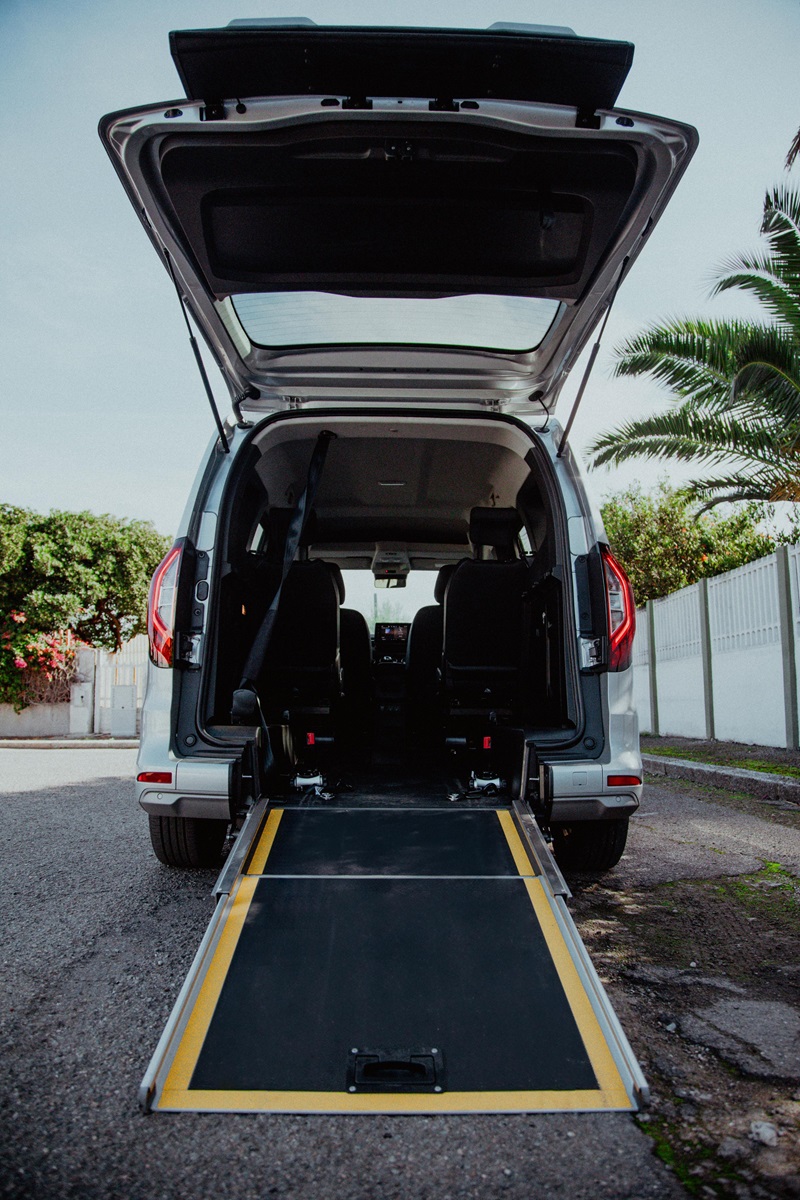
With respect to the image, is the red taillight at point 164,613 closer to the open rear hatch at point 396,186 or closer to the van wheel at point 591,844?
the open rear hatch at point 396,186

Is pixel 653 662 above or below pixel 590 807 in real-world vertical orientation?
above

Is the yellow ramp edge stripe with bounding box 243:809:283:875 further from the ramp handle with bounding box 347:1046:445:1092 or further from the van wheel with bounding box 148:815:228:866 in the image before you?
the ramp handle with bounding box 347:1046:445:1092

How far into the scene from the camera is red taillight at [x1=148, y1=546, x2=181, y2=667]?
3.43 meters

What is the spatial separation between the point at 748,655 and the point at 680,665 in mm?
2433

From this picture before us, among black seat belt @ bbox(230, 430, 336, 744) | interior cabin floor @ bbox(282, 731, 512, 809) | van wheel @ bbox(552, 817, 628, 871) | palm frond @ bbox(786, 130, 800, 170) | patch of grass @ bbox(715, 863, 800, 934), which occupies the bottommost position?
patch of grass @ bbox(715, 863, 800, 934)

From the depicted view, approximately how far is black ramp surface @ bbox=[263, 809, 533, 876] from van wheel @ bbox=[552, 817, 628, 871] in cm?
61

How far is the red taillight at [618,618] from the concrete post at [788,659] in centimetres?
622

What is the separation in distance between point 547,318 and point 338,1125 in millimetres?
3026

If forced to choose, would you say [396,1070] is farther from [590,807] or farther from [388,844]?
[590,807]

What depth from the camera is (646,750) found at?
34.2 feet

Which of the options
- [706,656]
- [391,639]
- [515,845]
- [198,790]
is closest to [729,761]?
[706,656]

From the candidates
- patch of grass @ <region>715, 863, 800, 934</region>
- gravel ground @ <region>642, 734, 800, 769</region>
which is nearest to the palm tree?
gravel ground @ <region>642, 734, 800, 769</region>

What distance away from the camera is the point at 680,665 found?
12469mm

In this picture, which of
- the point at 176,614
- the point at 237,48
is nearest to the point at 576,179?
the point at 237,48
